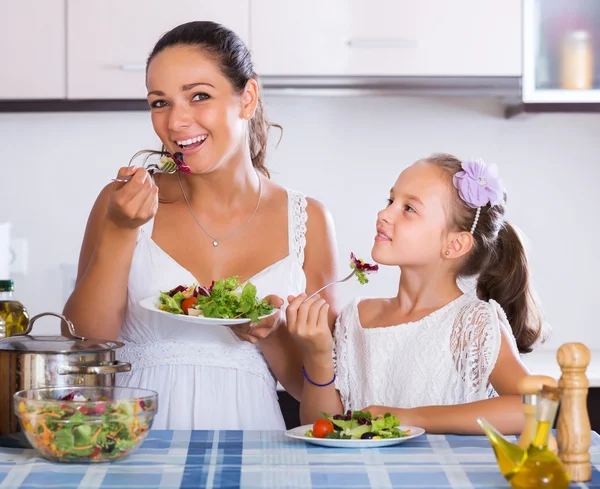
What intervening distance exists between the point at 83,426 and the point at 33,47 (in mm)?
1824

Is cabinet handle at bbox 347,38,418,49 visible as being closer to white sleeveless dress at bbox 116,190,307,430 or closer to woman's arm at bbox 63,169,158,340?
white sleeveless dress at bbox 116,190,307,430

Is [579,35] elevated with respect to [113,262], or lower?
elevated

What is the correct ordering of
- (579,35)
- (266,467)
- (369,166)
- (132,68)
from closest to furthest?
(266,467) → (132,68) → (579,35) → (369,166)

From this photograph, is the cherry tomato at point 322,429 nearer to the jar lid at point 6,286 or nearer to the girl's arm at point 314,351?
the girl's arm at point 314,351

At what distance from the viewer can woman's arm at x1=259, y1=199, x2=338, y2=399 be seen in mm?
1776

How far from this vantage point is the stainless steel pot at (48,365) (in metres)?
1.13

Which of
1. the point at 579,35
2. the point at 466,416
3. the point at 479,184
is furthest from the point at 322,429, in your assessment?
the point at 579,35

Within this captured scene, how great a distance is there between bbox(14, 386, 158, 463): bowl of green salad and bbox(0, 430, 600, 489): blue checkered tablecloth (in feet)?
0.06

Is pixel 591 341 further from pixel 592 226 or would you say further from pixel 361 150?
pixel 361 150

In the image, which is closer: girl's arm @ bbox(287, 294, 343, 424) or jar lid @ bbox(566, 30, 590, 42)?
girl's arm @ bbox(287, 294, 343, 424)

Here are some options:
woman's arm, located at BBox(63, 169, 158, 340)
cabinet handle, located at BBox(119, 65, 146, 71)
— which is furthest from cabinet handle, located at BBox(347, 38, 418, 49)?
woman's arm, located at BBox(63, 169, 158, 340)

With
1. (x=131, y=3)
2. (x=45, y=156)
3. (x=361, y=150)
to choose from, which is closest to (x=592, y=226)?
(x=361, y=150)

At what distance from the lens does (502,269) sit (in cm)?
178

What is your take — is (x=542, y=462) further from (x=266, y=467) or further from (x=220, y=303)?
(x=220, y=303)
